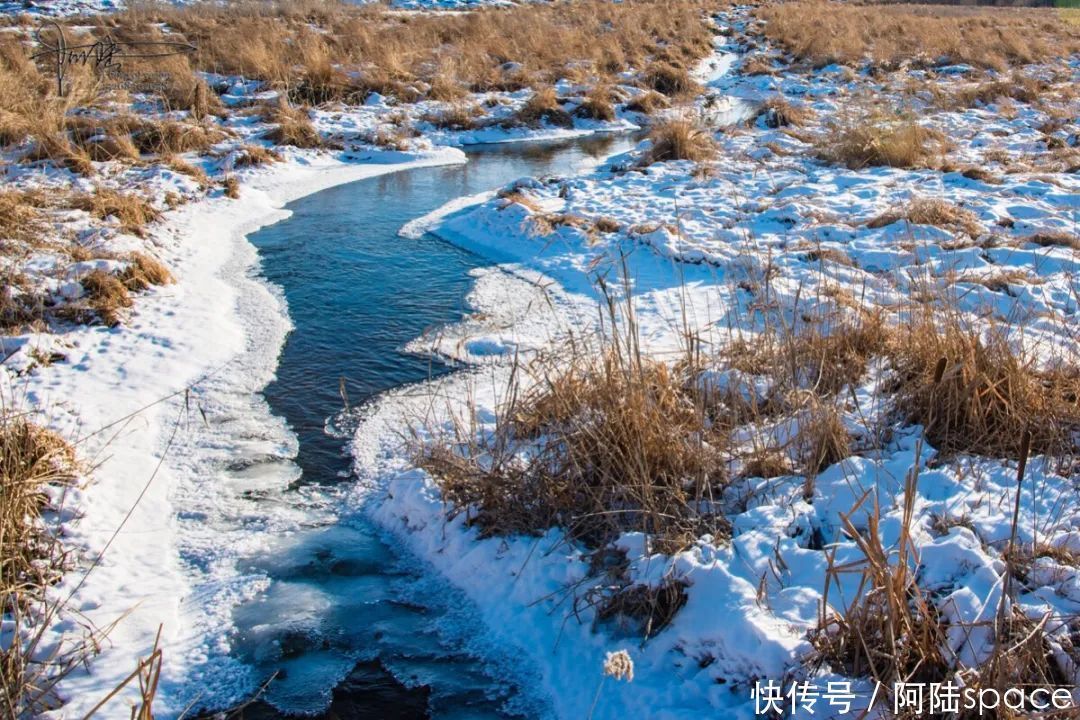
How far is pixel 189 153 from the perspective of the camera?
10.4 metres

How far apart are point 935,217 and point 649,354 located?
4.50 metres

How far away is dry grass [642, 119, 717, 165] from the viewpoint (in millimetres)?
10531

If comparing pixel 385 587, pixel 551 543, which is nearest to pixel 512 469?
pixel 551 543

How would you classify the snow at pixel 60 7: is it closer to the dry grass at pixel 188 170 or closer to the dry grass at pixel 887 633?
the dry grass at pixel 188 170

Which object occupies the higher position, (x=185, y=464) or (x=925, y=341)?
(x=925, y=341)

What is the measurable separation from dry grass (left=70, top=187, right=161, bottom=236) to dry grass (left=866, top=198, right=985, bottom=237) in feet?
21.4

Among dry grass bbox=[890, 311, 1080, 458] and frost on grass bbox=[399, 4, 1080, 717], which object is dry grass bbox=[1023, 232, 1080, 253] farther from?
dry grass bbox=[890, 311, 1080, 458]

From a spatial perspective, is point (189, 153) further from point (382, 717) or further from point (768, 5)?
point (768, 5)

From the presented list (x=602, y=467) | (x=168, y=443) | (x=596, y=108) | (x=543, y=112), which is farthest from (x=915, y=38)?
(x=168, y=443)

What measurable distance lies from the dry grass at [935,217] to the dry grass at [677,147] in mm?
3225

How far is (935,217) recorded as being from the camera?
741cm

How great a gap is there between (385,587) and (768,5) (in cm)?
3184

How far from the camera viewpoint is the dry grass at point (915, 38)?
1866 cm

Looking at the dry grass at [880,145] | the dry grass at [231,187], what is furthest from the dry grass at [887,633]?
the dry grass at [880,145]
